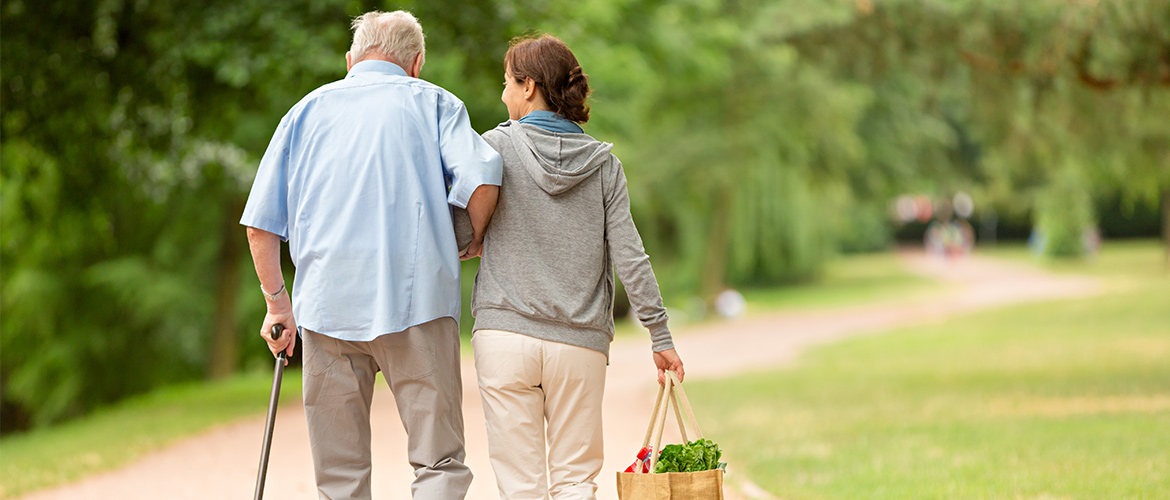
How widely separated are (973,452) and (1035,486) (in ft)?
4.26

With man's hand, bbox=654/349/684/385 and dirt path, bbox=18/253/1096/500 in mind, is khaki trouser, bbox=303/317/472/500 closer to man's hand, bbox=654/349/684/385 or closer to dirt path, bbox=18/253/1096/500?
man's hand, bbox=654/349/684/385

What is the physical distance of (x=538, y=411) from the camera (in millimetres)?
3369

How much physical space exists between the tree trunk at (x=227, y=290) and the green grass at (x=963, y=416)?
6.42 metres

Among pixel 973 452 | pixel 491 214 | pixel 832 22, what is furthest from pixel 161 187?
pixel 491 214

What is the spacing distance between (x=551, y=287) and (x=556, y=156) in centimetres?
39

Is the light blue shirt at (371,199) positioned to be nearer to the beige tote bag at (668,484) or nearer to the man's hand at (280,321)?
the man's hand at (280,321)

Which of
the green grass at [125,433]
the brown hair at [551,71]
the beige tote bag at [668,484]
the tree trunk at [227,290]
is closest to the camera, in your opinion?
the beige tote bag at [668,484]

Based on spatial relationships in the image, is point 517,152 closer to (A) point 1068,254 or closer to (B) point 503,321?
(B) point 503,321

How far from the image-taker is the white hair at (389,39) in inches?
136

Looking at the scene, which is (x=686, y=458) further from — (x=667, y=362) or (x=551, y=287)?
(x=551, y=287)

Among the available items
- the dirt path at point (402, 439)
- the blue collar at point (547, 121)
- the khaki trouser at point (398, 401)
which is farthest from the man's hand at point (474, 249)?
the dirt path at point (402, 439)

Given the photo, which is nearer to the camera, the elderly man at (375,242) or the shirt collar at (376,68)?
the elderly man at (375,242)

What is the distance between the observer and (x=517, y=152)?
132 inches

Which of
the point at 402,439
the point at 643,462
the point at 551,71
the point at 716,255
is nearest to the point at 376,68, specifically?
the point at 551,71
